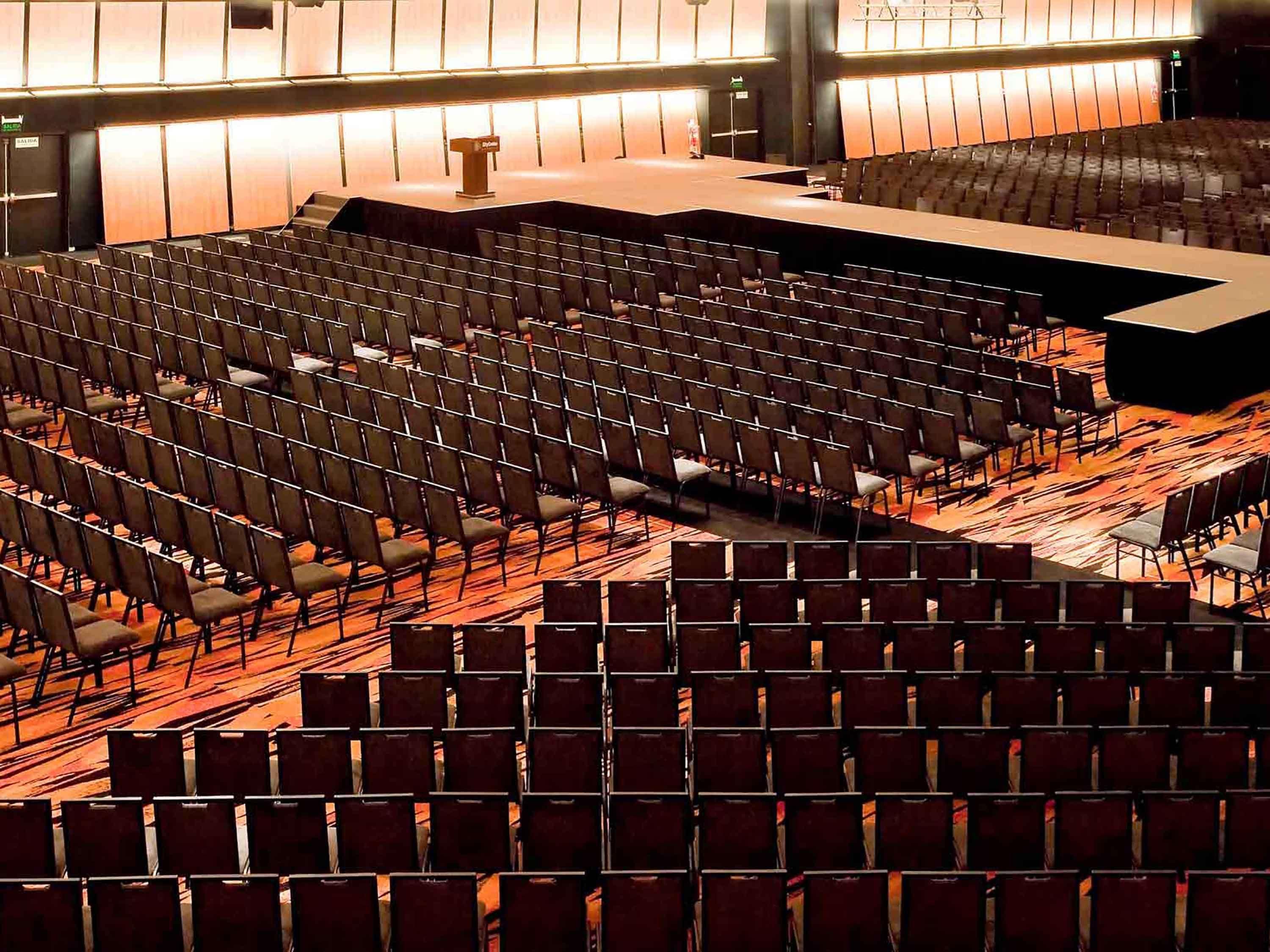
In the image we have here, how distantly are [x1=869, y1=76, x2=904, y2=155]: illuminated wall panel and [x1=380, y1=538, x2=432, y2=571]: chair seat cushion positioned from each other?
21685 mm

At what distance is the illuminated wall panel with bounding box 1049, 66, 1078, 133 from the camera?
32.4 metres

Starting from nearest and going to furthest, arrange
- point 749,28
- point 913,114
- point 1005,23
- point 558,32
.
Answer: point 558,32 < point 749,28 < point 913,114 < point 1005,23

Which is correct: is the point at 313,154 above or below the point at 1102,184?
above

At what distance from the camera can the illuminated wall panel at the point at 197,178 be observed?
2095cm

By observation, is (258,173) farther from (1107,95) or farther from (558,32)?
(1107,95)

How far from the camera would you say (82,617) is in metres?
7.89

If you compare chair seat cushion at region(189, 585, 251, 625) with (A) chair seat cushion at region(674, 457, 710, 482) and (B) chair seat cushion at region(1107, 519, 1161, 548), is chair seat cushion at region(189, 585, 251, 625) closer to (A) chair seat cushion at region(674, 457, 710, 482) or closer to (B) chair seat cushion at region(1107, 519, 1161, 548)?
(A) chair seat cushion at region(674, 457, 710, 482)

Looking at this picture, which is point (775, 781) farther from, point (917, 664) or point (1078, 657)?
point (1078, 657)

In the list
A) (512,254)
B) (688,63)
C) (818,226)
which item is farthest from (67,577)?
(688,63)

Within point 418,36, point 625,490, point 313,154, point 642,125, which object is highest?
point 418,36

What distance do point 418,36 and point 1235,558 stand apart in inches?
710

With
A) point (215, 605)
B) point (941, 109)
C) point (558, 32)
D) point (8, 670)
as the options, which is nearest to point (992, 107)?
point (941, 109)

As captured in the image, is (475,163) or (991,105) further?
(991,105)

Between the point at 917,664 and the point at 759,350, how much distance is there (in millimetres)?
5375
